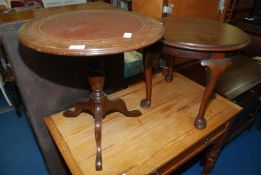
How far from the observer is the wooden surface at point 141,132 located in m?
0.97

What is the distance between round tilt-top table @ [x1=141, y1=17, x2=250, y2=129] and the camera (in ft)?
3.27

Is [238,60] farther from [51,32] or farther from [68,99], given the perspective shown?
[51,32]

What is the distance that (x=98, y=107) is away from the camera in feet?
3.52

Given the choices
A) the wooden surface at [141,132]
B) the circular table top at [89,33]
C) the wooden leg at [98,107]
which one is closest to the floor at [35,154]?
the wooden surface at [141,132]

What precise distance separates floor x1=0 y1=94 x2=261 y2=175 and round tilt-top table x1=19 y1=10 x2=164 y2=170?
75 cm

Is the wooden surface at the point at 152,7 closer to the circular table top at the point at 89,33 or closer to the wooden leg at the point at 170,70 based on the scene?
the wooden leg at the point at 170,70

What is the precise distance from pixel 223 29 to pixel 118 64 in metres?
0.65

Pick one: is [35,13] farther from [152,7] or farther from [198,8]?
[198,8]

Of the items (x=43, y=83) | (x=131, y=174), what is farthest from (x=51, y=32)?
(x=131, y=174)

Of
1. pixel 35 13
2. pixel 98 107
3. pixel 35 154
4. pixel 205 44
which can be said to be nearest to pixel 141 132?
pixel 98 107

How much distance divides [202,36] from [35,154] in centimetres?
148

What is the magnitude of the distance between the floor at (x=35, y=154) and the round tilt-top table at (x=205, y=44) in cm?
69

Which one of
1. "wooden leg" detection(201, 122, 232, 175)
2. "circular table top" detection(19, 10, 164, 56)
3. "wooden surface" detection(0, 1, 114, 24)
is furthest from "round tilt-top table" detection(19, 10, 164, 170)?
"wooden leg" detection(201, 122, 232, 175)

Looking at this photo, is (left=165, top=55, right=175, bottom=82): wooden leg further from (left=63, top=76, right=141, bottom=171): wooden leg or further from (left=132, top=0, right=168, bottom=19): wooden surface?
(left=63, top=76, right=141, bottom=171): wooden leg
